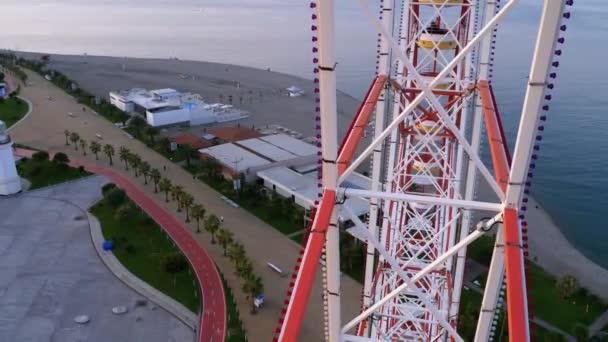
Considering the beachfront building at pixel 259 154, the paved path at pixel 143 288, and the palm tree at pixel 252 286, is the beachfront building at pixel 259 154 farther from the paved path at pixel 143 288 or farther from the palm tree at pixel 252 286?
the palm tree at pixel 252 286

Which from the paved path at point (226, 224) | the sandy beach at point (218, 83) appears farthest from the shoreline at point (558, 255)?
the sandy beach at point (218, 83)

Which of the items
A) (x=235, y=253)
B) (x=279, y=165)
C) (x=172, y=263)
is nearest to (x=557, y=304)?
(x=235, y=253)

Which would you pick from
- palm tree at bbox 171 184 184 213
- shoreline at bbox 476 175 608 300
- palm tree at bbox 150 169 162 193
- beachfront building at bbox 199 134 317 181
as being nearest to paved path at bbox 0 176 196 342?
palm tree at bbox 150 169 162 193

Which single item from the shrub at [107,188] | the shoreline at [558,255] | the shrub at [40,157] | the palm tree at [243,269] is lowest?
the shoreline at [558,255]

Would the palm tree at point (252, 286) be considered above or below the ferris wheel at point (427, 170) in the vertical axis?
below

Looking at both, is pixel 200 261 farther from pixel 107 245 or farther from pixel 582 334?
pixel 582 334

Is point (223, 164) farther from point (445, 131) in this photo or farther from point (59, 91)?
point (59, 91)

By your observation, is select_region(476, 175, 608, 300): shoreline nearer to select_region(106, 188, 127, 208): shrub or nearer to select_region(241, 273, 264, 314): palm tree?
select_region(241, 273, 264, 314): palm tree

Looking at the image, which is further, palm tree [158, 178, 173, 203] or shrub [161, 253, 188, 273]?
palm tree [158, 178, 173, 203]
